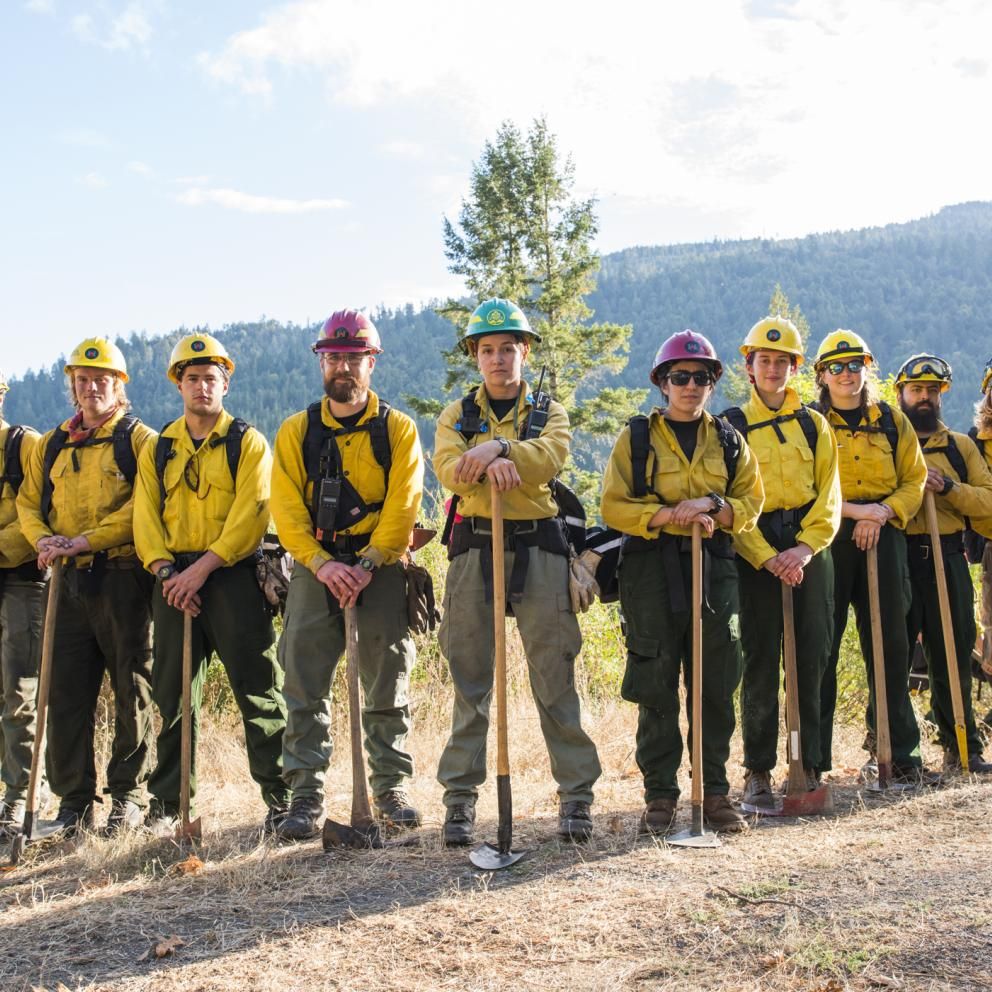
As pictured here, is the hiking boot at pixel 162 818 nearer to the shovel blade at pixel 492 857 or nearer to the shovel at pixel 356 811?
the shovel at pixel 356 811

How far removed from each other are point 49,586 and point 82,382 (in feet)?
4.17

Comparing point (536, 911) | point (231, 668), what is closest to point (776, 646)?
point (536, 911)

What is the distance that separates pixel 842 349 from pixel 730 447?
1487mm

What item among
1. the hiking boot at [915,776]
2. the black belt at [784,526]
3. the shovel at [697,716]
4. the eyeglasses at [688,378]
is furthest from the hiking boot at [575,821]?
the eyeglasses at [688,378]

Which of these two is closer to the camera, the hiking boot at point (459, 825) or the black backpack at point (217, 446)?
the hiking boot at point (459, 825)

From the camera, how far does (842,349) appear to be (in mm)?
6715

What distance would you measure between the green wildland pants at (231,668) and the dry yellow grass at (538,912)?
1.44 feet

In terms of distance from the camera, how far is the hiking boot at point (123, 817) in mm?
6094

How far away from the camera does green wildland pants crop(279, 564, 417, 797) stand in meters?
5.88

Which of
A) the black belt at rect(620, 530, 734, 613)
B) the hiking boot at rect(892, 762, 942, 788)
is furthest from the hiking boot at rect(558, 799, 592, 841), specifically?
the hiking boot at rect(892, 762, 942, 788)

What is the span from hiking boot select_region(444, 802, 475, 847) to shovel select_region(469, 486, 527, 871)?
0.72ft

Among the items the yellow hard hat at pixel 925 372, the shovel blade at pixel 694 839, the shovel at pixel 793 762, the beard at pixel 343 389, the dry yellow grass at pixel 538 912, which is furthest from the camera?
the yellow hard hat at pixel 925 372

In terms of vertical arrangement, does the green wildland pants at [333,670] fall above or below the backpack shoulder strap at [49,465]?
below

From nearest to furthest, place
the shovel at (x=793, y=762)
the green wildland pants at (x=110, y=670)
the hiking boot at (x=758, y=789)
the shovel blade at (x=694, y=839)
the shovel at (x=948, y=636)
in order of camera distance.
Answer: the shovel blade at (x=694, y=839) < the shovel at (x=793, y=762) < the hiking boot at (x=758, y=789) < the green wildland pants at (x=110, y=670) < the shovel at (x=948, y=636)
